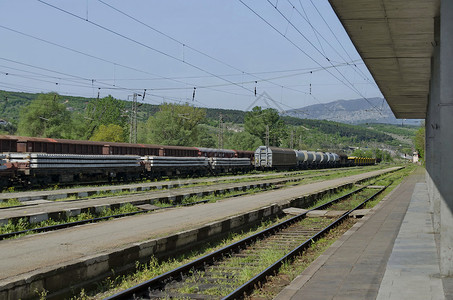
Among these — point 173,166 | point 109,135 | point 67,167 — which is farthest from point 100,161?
point 109,135

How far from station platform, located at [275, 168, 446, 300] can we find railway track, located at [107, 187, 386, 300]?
84cm

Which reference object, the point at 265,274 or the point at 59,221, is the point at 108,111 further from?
the point at 265,274

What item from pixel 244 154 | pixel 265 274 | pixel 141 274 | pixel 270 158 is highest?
pixel 244 154

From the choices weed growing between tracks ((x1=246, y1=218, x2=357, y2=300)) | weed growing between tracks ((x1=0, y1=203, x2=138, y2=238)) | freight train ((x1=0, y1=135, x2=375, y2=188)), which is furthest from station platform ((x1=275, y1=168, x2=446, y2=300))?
freight train ((x1=0, y1=135, x2=375, y2=188))

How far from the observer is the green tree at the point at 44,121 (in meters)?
79.4

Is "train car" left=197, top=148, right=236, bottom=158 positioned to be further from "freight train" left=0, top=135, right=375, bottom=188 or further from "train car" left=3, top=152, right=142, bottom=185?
"train car" left=3, top=152, right=142, bottom=185

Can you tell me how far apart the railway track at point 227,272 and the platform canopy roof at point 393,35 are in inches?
197

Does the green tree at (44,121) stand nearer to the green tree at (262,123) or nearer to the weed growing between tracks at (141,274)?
the green tree at (262,123)

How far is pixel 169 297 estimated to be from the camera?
23.6 feet

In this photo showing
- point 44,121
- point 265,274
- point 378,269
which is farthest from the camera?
point 44,121

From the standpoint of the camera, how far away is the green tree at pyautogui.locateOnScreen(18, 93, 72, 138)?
79438mm

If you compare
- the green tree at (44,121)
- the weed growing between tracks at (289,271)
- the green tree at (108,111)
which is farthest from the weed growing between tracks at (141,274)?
the green tree at (108,111)

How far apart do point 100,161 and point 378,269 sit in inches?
1068

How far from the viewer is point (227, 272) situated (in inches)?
349
